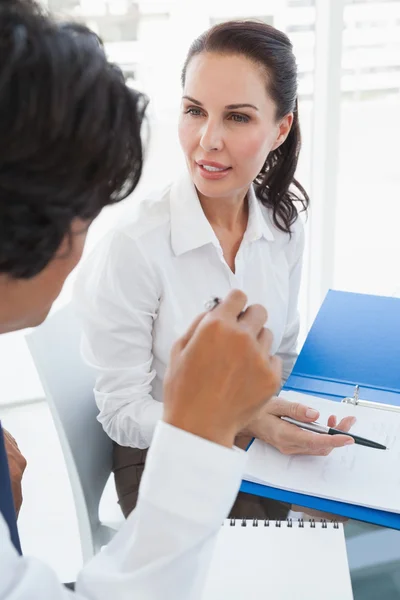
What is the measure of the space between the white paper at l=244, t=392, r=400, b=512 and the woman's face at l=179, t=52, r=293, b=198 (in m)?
0.56

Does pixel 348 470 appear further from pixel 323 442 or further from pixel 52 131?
pixel 52 131

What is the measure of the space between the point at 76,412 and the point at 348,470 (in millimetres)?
Answer: 509

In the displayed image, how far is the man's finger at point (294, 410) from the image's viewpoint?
0.92m

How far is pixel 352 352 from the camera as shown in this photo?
3.81ft

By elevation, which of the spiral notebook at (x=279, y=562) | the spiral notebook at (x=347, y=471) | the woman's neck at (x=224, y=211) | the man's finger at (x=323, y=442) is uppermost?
the woman's neck at (x=224, y=211)

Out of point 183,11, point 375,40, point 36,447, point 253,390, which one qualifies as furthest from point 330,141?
point 253,390

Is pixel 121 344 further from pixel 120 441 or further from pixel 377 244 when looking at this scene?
pixel 377 244

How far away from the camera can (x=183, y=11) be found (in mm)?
2096

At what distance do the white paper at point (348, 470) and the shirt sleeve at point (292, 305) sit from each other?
1.50ft

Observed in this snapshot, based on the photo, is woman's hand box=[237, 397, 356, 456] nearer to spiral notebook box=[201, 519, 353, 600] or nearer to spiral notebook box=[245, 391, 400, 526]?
spiral notebook box=[245, 391, 400, 526]

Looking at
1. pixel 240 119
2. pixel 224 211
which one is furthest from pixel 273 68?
pixel 224 211

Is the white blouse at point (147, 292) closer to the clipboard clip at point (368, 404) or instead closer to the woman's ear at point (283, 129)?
the woman's ear at point (283, 129)

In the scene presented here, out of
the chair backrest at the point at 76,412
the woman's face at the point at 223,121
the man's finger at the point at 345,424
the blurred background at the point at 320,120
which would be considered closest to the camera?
the man's finger at the point at 345,424

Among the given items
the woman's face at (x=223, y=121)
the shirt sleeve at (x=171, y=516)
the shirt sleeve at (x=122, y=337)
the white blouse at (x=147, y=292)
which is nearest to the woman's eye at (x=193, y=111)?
the woman's face at (x=223, y=121)
